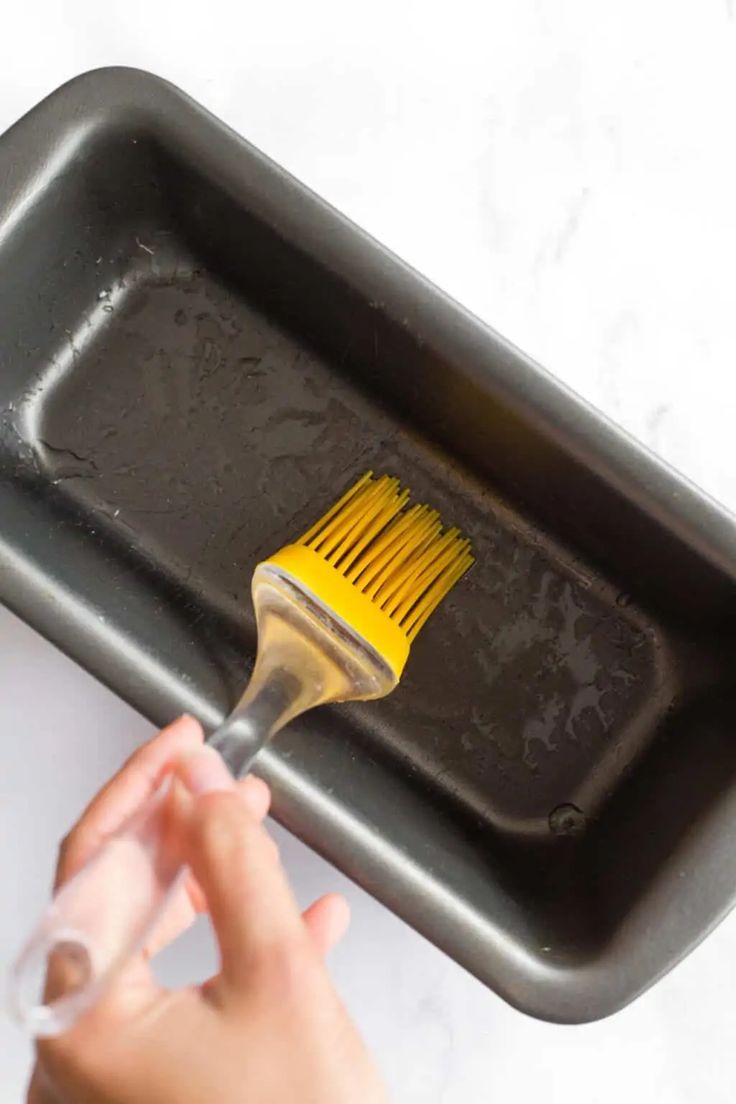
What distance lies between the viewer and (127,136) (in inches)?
22.9

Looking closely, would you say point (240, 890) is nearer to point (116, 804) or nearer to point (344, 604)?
point (116, 804)

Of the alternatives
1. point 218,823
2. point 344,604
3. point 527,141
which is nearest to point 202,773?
point 218,823

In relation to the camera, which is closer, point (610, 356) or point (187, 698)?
point (187, 698)

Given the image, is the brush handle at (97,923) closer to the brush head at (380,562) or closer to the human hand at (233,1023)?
the human hand at (233,1023)

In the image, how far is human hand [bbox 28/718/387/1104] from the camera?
1.17 ft

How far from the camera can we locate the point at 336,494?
67 centimetres

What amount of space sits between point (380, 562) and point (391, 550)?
0.04ft

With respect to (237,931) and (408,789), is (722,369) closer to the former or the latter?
(408,789)

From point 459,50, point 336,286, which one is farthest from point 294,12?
point 336,286

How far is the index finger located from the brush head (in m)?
0.17

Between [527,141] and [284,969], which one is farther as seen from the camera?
[527,141]

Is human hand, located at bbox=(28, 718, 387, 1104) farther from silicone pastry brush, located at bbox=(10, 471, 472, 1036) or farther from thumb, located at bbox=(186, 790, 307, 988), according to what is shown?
silicone pastry brush, located at bbox=(10, 471, 472, 1036)

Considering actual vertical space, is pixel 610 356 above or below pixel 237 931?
above

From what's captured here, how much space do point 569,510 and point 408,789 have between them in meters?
0.20
